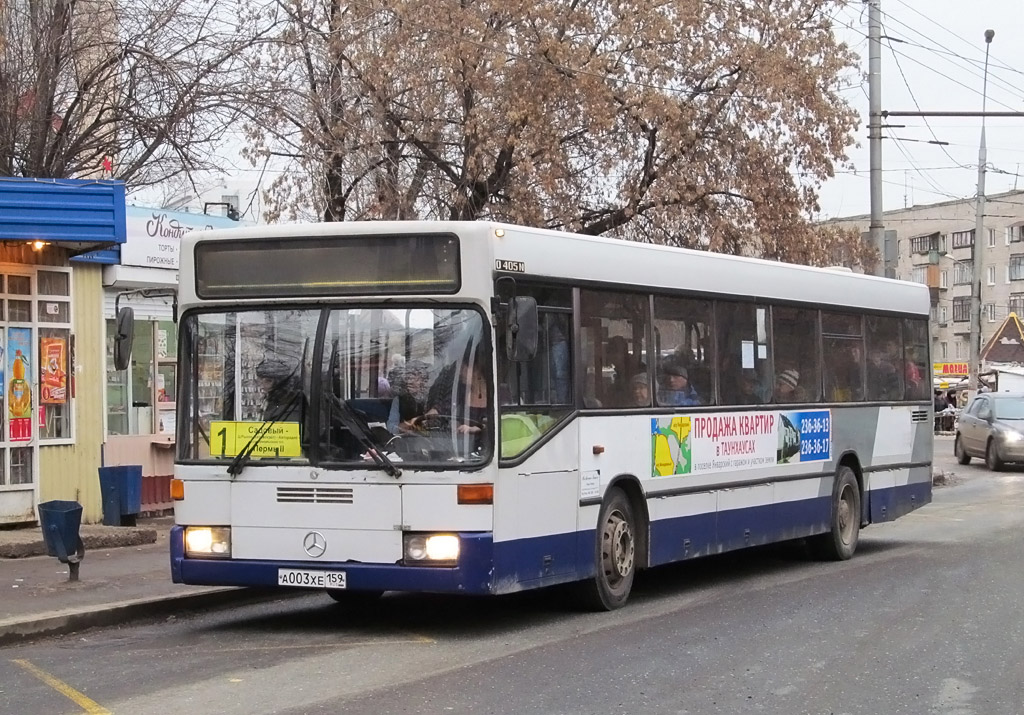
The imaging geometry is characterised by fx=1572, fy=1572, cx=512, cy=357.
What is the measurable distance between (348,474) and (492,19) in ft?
47.1

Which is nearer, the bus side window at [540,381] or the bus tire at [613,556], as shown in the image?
the bus side window at [540,381]

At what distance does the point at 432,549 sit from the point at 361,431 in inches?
35.3

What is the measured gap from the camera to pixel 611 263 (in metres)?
11.7

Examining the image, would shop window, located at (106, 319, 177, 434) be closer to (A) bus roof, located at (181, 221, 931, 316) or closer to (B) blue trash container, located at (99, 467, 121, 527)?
(B) blue trash container, located at (99, 467, 121, 527)

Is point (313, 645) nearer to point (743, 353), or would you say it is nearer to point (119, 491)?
point (743, 353)

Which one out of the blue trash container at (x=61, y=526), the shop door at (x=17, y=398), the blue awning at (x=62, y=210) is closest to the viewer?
the blue trash container at (x=61, y=526)

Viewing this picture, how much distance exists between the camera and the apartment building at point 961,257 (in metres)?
85.9

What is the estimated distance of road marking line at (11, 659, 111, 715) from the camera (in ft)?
25.7

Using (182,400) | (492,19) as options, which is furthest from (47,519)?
(492,19)

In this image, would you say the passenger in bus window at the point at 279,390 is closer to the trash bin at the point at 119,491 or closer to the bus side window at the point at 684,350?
the bus side window at the point at 684,350

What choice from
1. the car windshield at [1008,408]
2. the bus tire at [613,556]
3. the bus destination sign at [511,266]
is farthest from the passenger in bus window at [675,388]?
the car windshield at [1008,408]

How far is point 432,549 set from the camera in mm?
10008

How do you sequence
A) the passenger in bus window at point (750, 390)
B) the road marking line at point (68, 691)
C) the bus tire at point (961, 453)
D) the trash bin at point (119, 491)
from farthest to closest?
1. the bus tire at point (961, 453)
2. the trash bin at point (119, 491)
3. the passenger in bus window at point (750, 390)
4. the road marking line at point (68, 691)

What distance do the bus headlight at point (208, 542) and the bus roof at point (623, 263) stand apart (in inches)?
72.5
